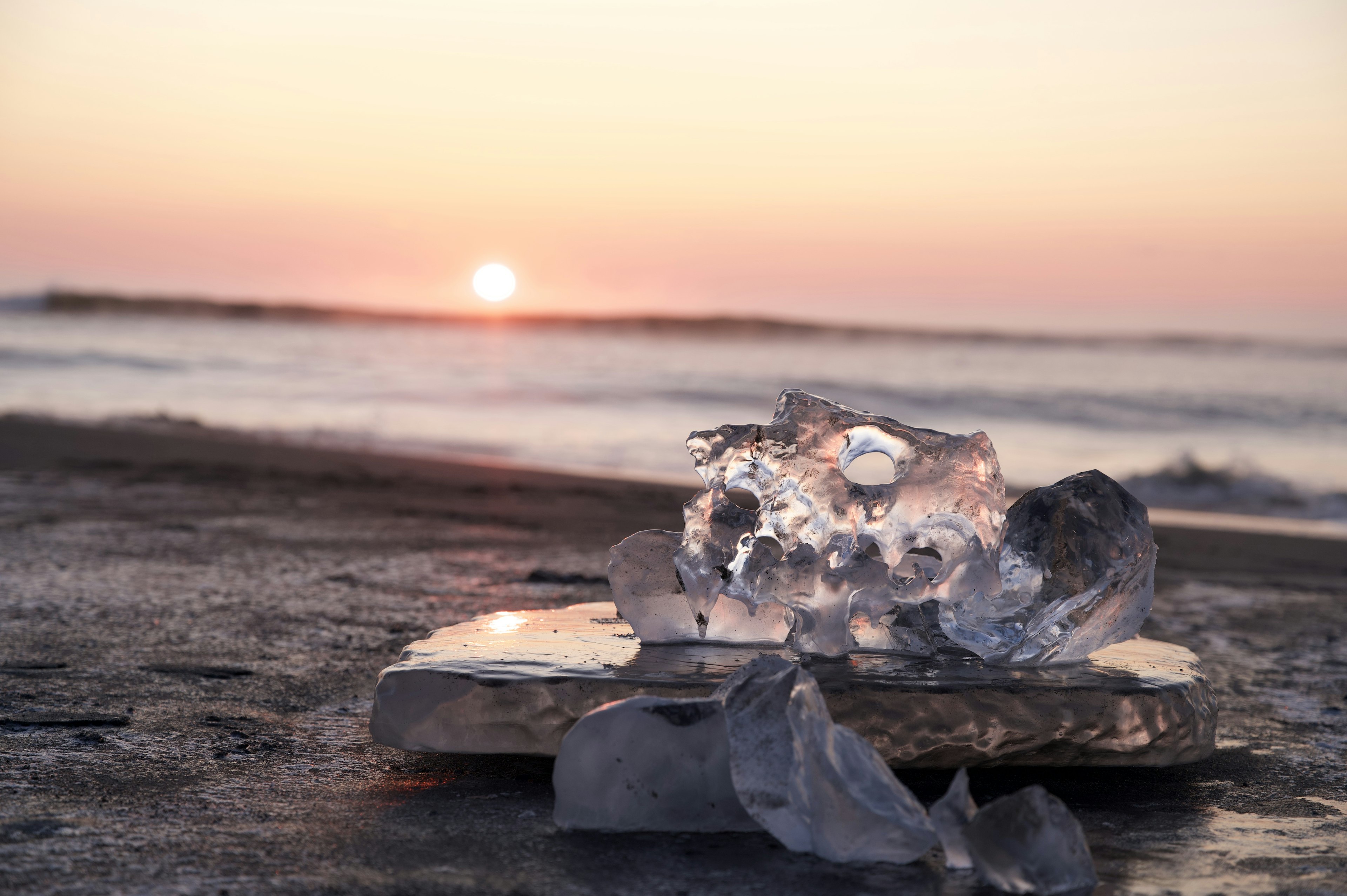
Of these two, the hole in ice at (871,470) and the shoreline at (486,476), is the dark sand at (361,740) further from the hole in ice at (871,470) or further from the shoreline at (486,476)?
the hole in ice at (871,470)

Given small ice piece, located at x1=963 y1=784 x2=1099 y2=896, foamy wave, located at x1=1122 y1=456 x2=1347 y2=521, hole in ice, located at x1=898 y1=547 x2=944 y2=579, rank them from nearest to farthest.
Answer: small ice piece, located at x1=963 y1=784 x2=1099 y2=896
hole in ice, located at x1=898 y1=547 x2=944 y2=579
foamy wave, located at x1=1122 y1=456 x2=1347 y2=521

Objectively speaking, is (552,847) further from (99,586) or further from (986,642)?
(99,586)

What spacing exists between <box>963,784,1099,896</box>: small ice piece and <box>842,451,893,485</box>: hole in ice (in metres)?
7.36

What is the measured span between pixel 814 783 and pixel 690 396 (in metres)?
17.5

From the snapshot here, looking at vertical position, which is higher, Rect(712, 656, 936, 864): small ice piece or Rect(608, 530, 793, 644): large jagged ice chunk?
Rect(608, 530, 793, 644): large jagged ice chunk

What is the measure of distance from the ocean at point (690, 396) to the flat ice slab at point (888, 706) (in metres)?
7.00

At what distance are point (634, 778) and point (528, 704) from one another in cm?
37

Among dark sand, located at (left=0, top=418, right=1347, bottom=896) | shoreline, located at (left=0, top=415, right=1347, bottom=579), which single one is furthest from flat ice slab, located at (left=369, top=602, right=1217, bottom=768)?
shoreline, located at (left=0, top=415, right=1347, bottom=579)

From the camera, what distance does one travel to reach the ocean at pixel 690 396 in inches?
468

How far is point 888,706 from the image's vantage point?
2531 mm

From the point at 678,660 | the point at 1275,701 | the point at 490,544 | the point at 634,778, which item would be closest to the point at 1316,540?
the point at 1275,701

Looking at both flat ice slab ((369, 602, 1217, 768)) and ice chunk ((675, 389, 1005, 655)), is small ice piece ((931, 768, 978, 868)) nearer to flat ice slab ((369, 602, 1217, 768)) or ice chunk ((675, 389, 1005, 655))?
flat ice slab ((369, 602, 1217, 768))

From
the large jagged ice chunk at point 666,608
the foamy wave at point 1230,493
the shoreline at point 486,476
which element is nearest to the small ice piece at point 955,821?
the large jagged ice chunk at point 666,608

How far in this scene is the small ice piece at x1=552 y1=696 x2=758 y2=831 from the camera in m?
2.24
